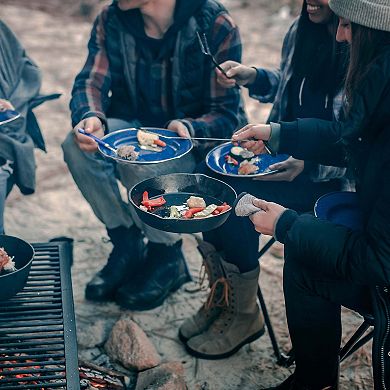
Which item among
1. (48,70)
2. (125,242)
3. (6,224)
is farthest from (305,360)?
(48,70)

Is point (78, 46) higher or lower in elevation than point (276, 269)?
lower

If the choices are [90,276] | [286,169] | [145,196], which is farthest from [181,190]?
[90,276]

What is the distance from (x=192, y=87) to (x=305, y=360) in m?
1.84

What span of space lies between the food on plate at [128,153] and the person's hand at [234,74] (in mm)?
688

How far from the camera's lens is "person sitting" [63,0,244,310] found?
3.77 m

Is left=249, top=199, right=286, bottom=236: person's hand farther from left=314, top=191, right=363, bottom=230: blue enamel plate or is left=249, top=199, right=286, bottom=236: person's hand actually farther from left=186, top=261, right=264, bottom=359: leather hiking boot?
left=186, top=261, right=264, bottom=359: leather hiking boot

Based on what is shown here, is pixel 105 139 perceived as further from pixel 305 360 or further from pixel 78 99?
pixel 305 360

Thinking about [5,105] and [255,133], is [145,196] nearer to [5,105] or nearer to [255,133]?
[255,133]

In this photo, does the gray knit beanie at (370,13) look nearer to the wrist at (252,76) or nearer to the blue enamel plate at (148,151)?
the blue enamel plate at (148,151)

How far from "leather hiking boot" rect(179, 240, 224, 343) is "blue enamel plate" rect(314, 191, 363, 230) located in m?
0.82

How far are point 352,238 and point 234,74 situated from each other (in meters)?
1.52

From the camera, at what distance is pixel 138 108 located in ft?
13.4

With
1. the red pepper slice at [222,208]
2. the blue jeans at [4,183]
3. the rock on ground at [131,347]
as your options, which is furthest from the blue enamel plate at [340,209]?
the blue jeans at [4,183]

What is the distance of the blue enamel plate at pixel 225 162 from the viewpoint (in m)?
3.30
